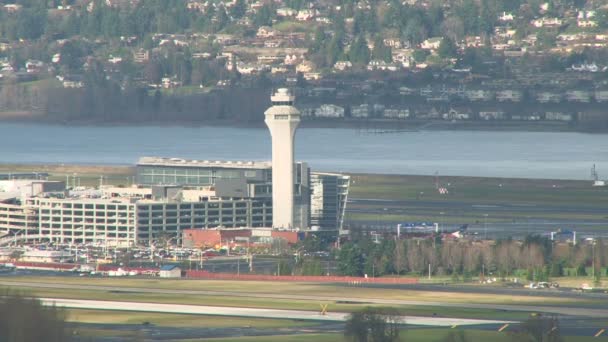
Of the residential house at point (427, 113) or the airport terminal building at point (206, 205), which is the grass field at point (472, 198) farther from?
the residential house at point (427, 113)

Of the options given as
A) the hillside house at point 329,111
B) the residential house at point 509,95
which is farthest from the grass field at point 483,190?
the hillside house at point 329,111

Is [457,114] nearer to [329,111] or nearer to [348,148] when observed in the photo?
[329,111]

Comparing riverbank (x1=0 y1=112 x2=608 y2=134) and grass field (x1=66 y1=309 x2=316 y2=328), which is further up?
riverbank (x1=0 y1=112 x2=608 y2=134)

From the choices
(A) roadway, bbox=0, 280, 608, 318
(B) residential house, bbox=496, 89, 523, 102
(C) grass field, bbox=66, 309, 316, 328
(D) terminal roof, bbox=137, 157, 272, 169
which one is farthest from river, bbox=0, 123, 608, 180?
(C) grass field, bbox=66, 309, 316, 328

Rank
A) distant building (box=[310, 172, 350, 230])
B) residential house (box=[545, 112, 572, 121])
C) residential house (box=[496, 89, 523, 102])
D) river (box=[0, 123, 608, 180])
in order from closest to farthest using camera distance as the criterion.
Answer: distant building (box=[310, 172, 350, 230]) → river (box=[0, 123, 608, 180]) → residential house (box=[545, 112, 572, 121]) → residential house (box=[496, 89, 523, 102])

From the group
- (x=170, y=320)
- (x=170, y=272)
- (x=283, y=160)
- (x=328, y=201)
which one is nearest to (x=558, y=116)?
(x=328, y=201)

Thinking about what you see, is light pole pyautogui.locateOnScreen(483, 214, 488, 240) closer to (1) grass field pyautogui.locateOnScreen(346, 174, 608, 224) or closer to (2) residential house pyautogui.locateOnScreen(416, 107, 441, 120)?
(1) grass field pyautogui.locateOnScreen(346, 174, 608, 224)

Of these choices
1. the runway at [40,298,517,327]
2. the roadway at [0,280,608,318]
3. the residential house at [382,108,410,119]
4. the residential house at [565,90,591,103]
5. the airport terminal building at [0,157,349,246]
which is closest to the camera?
the runway at [40,298,517,327]
